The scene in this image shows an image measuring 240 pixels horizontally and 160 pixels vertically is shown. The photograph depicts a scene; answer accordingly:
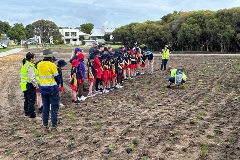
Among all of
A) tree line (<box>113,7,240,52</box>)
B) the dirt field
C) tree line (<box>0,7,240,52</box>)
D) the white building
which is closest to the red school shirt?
the dirt field

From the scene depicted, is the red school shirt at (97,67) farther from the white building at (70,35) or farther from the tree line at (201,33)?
the white building at (70,35)

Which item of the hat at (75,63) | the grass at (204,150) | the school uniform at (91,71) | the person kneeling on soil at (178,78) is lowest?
the grass at (204,150)

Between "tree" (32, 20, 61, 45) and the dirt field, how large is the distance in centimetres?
8959

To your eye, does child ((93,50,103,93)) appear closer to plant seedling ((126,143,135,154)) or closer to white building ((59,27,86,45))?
plant seedling ((126,143,135,154))

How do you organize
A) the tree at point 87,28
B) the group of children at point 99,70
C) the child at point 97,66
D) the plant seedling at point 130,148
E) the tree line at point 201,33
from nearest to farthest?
the plant seedling at point 130,148 → the group of children at point 99,70 → the child at point 97,66 → the tree line at point 201,33 → the tree at point 87,28

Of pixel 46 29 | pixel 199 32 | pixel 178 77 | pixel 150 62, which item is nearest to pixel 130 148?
pixel 178 77

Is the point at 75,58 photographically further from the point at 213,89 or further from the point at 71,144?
the point at 213,89

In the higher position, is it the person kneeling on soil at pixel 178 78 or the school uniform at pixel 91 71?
the school uniform at pixel 91 71

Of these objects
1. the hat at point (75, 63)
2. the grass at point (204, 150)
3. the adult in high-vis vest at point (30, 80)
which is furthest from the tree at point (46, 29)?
the grass at point (204, 150)

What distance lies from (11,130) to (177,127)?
4150 mm

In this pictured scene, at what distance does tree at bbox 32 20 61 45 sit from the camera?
98062mm

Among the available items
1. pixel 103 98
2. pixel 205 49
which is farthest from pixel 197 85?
pixel 205 49

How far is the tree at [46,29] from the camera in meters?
98.1

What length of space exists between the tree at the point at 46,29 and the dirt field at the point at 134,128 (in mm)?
89592
